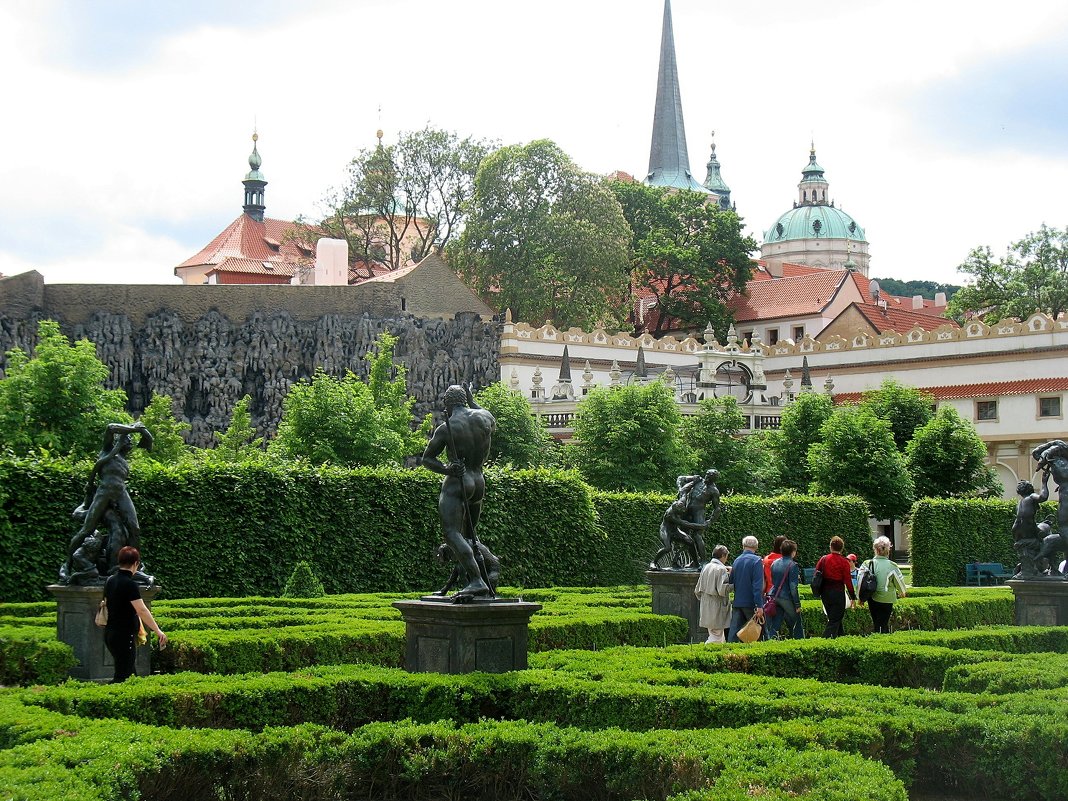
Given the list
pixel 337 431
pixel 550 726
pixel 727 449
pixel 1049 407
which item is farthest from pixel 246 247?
pixel 550 726

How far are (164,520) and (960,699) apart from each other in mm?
14707

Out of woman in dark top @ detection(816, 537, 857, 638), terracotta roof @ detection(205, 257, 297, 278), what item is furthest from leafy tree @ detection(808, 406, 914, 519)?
terracotta roof @ detection(205, 257, 297, 278)

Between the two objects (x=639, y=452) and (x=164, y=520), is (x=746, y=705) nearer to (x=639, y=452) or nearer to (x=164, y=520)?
(x=164, y=520)

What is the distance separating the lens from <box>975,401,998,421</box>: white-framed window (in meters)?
55.2

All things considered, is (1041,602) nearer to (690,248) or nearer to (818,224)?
(690,248)

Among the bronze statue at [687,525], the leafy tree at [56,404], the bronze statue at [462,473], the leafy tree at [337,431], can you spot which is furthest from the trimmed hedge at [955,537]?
the bronze statue at [462,473]

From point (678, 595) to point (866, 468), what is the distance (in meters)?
23.7

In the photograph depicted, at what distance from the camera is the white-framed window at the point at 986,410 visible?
5516cm

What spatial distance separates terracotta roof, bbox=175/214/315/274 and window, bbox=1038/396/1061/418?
4518 centimetres

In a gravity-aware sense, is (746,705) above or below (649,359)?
below

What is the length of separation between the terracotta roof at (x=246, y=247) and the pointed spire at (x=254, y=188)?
625cm

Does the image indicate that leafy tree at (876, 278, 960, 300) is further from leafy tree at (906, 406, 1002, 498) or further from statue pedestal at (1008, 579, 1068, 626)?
statue pedestal at (1008, 579, 1068, 626)

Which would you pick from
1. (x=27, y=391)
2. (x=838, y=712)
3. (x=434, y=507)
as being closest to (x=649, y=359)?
(x=27, y=391)

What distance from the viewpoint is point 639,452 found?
137 feet
